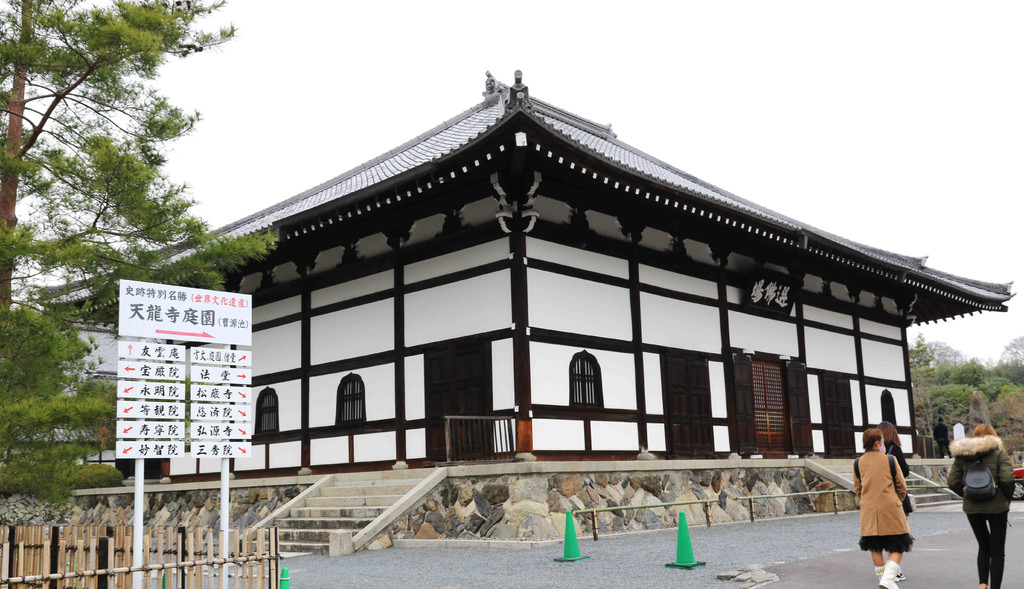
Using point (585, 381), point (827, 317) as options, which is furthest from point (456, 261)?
point (827, 317)

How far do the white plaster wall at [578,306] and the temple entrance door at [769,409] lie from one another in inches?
159

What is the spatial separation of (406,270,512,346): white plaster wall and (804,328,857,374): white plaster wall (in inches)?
335

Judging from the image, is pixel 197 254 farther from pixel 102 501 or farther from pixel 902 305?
pixel 902 305

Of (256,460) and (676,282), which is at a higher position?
(676,282)

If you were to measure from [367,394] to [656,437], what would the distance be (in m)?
5.15

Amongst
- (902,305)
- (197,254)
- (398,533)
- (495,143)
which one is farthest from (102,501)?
(902,305)

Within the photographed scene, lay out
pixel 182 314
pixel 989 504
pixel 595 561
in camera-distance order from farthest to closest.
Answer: pixel 595 561 < pixel 182 314 < pixel 989 504

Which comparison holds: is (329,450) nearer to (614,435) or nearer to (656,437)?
(614,435)

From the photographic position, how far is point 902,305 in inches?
870

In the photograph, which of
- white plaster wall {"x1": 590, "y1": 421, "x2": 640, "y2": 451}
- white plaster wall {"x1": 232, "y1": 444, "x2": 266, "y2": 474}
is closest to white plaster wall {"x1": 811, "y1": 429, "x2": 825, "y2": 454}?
white plaster wall {"x1": 590, "y1": 421, "x2": 640, "y2": 451}

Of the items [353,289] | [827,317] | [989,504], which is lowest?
[989,504]

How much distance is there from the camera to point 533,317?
1335 centimetres

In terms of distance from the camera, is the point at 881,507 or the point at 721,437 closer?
the point at 881,507

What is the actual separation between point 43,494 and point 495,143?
682cm
